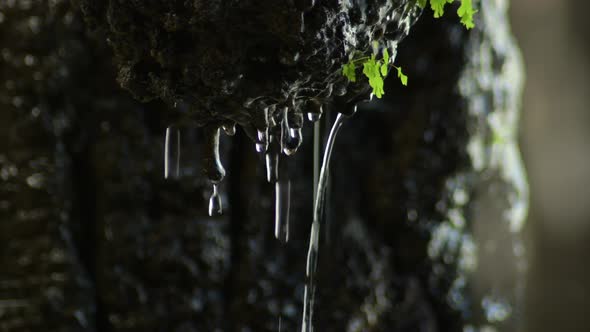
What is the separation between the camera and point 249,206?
3.67 metres

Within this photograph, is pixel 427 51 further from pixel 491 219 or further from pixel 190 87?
pixel 190 87

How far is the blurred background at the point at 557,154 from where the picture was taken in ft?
18.0

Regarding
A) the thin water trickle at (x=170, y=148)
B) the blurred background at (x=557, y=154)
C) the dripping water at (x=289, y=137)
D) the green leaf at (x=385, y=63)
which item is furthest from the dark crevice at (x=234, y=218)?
the blurred background at (x=557, y=154)

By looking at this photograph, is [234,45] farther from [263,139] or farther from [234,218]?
[234,218]

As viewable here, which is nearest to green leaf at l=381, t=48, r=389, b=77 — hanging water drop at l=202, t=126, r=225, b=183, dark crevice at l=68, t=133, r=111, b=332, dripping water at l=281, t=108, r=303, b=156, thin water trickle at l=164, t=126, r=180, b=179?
dripping water at l=281, t=108, r=303, b=156

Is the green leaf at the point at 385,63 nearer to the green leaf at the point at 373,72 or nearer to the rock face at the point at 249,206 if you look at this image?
the green leaf at the point at 373,72

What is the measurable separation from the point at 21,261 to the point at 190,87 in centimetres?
191

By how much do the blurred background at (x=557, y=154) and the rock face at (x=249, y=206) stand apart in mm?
1509

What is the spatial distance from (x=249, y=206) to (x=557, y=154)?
115 inches

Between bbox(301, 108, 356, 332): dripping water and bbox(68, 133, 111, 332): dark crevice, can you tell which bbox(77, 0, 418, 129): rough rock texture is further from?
bbox(68, 133, 111, 332): dark crevice

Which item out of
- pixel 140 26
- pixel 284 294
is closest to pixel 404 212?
pixel 284 294

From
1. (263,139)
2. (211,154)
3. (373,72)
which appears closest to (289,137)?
(263,139)

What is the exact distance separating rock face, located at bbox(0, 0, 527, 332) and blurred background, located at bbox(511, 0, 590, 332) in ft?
4.95

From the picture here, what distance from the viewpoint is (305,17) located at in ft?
5.63
